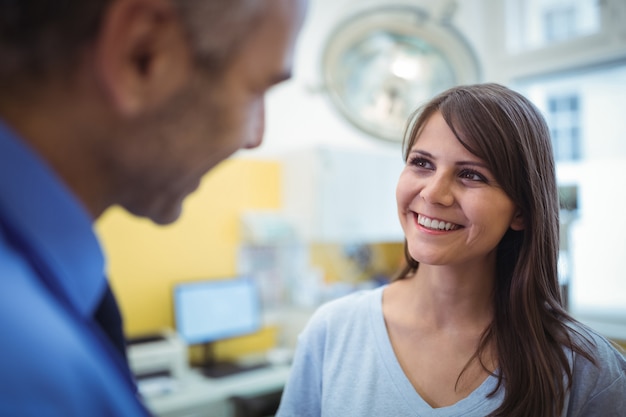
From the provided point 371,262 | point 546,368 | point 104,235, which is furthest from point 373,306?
point 371,262

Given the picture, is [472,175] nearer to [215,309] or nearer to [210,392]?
[210,392]

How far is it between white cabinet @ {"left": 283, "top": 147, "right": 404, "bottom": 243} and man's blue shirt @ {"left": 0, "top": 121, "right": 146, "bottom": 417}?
259cm

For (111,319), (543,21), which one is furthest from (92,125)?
(543,21)

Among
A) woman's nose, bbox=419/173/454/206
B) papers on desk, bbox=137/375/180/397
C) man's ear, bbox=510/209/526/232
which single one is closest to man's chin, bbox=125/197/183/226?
woman's nose, bbox=419/173/454/206

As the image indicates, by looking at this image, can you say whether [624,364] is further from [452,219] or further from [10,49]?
[10,49]

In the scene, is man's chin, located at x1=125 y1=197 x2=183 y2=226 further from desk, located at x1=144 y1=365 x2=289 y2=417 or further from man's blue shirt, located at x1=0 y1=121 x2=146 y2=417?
desk, located at x1=144 y1=365 x2=289 y2=417

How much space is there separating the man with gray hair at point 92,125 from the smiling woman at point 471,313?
66 cm

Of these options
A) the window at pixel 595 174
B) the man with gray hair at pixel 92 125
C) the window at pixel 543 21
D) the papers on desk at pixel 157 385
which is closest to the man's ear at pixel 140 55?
the man with gray hair at pixel 92 125

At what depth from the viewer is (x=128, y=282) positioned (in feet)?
8.47

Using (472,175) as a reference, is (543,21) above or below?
above

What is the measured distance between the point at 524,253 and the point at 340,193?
2066 mm

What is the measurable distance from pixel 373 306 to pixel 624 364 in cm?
50

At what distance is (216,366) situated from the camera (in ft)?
9.12

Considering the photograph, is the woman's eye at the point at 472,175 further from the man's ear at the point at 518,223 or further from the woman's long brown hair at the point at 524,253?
the man's ear at the point at 518,223
